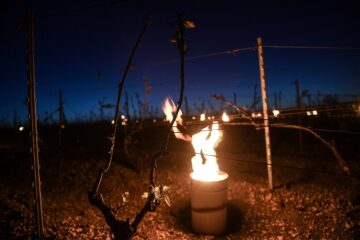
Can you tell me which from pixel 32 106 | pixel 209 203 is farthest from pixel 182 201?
pixel 32 106

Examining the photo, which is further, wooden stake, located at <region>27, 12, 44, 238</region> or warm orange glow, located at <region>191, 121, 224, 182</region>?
warm orange glow, located at <region>191, 121, 224, 182</region>

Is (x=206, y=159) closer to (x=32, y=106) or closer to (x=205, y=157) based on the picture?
(x=205, y=157)

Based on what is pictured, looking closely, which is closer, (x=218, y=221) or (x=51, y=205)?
(x=218, y=221)

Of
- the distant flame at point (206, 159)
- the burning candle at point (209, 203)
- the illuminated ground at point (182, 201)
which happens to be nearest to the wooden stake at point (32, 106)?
the illuminated ground at point (182, 201)

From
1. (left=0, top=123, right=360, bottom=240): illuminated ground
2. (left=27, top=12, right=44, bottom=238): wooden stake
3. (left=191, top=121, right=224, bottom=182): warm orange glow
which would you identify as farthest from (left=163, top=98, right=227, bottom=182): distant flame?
(left=27, top=12, right=44, bottom=238): wooden stake

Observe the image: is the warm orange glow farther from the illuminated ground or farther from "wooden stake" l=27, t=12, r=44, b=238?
"wooden stake" l=27, t=12, r=44, b=238

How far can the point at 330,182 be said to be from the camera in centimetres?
961

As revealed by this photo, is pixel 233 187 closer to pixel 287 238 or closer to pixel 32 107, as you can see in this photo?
pixel 287 238

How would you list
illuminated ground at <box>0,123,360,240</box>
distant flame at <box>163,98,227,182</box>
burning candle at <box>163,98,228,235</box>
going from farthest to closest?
1. distant flame at <box>163,98,227,182</box>
2. burning candle at <box>163,98,228,235</box>
3. illuminated ground at <box>0,123,360,240</box>

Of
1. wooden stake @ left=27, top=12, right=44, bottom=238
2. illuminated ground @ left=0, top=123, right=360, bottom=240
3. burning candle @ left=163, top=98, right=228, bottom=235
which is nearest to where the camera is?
wooden stake @ left=27, top=12, right=44, bottom=238

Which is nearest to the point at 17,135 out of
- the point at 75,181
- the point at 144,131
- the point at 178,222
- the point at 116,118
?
the point at 144,131

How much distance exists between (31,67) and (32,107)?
30.8 inches

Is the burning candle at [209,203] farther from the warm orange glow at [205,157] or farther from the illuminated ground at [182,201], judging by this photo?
the illuminated ground at [182,201]

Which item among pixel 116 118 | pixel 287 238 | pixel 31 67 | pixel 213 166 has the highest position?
pixel 31 67
